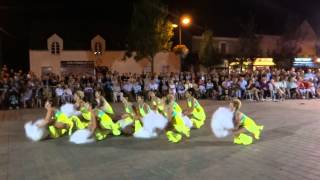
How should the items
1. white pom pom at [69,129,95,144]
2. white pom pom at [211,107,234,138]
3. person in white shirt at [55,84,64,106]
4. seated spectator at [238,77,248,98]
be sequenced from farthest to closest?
seated spectator at [238,77,248,98] → person in white shirt at [55,84,64,106] → white pom pom at [69,129,95,144] → white pom pom at [211,107,234,138]

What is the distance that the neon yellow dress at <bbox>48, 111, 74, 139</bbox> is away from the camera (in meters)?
13.5

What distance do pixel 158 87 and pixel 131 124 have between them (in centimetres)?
1263

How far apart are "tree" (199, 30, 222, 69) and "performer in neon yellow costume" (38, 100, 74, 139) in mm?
32382

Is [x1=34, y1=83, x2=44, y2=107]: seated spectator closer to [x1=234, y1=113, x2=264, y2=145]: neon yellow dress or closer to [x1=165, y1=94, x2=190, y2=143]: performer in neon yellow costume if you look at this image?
[x1=165, y1=94, x2=190, y2=143]: performer in neon yellow costume

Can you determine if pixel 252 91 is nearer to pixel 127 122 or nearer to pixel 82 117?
pixel 127 122

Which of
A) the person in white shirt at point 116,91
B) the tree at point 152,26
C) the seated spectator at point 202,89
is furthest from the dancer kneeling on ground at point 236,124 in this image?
the tree at point 152,26

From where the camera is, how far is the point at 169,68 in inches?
1849

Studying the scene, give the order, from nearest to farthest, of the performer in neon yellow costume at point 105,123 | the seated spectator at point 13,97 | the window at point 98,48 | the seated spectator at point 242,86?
the performer in neon yellow costume at point 105,123 → the seated spectator at point 13,97 → the seated spectator at point 242,86 → the window at point 98,48

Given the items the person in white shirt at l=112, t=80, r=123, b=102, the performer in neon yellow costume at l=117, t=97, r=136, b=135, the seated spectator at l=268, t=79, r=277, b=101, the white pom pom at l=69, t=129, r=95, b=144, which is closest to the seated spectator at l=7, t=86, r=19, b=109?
the person in white shirt at l=112, t=80, r=123, b=102

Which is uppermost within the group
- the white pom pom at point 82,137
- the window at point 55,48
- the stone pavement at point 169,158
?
the window at point 55,48

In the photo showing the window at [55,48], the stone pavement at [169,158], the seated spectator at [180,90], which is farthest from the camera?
the window at [55,48]

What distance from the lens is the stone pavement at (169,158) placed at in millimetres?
8688

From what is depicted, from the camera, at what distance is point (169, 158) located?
399 inches

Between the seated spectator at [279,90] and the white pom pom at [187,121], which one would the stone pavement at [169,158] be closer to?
the white pom pom at [187,121]
